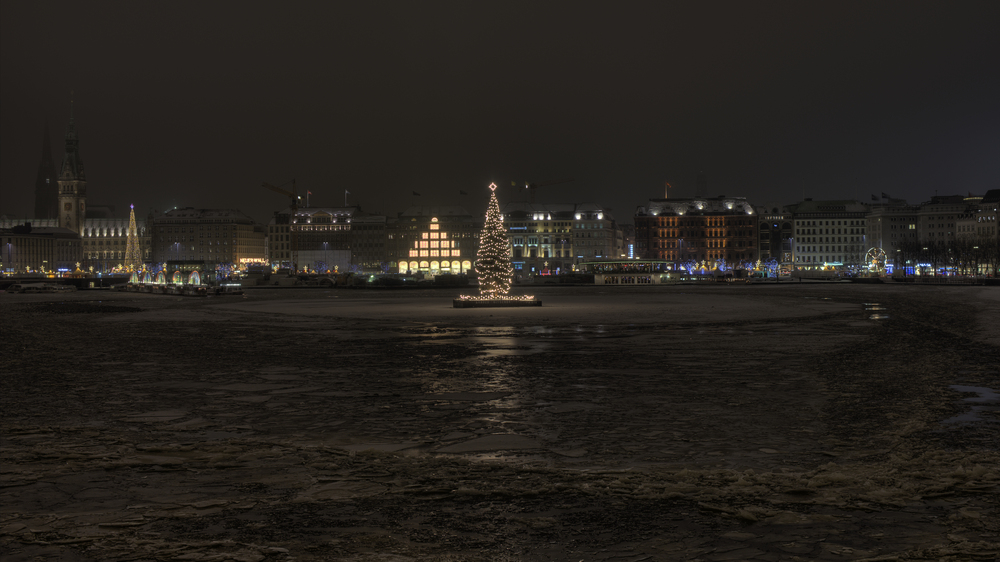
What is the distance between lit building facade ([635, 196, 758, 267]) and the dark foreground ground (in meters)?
176

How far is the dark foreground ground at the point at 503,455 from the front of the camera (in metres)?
6.16

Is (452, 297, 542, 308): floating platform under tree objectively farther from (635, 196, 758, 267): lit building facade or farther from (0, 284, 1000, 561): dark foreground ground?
(635, 196, 758, 267): lit building facade

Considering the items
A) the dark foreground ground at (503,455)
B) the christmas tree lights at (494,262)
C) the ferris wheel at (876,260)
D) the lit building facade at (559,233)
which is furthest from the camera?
the lit building facade at (559,233)

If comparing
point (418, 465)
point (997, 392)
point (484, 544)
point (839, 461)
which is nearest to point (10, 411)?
point (418, 465)

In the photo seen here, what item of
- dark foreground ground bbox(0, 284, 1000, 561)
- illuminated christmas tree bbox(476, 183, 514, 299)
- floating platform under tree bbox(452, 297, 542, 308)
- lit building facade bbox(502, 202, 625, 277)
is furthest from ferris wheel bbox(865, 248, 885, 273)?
dark foreground ground bbox(0, 284, 1000, 561)

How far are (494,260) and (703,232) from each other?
15707cm

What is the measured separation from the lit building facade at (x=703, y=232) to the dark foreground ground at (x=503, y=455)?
17627 centimetres

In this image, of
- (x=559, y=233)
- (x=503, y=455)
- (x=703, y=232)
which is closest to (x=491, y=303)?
(x=503, y=455)

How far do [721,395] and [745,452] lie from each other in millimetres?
3946

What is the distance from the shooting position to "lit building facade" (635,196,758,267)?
191 metres

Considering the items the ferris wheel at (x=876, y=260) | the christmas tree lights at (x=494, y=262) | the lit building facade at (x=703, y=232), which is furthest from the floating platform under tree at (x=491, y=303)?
the lit building facade at (x=703, y=232)

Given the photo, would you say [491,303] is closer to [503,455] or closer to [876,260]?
[503,455]

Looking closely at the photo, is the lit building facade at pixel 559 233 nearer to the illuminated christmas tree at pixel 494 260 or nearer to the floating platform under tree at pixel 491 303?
the illuminated christmas tree at pixel 494 260

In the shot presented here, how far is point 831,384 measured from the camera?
13.8 meters
